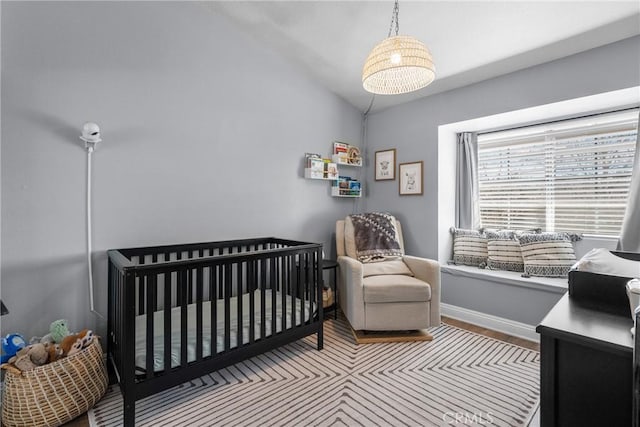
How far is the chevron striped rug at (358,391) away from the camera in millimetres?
1529

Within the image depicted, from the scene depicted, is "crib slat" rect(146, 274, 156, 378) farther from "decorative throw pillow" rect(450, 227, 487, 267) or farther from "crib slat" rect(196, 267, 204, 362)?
"decorative throw pillow" rect(450, 227, 487, 267)

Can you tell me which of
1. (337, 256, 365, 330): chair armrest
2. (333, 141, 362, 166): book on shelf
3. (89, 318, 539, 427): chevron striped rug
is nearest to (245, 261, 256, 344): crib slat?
(89, 318, 539, 427): chevron striped rug

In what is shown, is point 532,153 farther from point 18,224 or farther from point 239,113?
point 18,224

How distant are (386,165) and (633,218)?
2.11 m

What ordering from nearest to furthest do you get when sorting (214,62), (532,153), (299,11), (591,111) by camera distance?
1. (299,11)
2. (214,62)
3. (591,111)
4. (532,153)

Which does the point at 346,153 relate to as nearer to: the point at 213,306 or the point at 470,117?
the point at 470,117

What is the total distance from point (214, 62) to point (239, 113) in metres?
0.43

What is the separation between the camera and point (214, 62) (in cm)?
242

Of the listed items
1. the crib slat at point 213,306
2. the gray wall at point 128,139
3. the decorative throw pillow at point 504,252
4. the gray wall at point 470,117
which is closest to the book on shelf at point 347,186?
the gray wall at point 470,117

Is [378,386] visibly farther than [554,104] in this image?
No

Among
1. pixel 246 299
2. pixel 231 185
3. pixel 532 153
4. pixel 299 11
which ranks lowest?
pixel 246 299

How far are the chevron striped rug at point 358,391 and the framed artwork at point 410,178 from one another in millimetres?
1593

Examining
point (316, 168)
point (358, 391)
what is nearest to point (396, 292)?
point (358, 391)

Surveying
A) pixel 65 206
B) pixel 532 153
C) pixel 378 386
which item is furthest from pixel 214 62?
pixel 532 153
